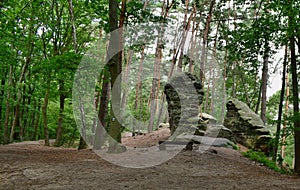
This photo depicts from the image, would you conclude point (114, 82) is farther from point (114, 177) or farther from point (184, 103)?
point (184, 103)

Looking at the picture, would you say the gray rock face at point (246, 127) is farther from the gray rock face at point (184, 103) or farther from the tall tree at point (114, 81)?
the tall tree at point (114, 81)

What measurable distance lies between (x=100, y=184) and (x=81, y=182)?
0.37 m

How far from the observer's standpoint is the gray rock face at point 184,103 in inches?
480

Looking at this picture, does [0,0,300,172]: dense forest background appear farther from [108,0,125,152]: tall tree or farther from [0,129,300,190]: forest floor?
[0,129,300,190]: forest floor

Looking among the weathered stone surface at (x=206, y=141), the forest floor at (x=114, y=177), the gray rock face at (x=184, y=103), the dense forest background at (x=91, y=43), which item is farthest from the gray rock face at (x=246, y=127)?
the forest floor at (x=114, y=177)

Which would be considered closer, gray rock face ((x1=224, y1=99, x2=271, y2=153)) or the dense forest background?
the dense forest background

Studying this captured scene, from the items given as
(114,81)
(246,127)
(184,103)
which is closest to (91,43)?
(184,103)

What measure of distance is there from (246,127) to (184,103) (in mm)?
5234

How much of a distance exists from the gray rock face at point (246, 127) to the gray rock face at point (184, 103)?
3690 mm

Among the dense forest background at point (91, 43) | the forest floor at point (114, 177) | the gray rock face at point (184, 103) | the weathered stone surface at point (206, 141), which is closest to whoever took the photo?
the forest floor at point (114, 177)

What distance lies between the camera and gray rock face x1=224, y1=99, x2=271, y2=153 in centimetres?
1448

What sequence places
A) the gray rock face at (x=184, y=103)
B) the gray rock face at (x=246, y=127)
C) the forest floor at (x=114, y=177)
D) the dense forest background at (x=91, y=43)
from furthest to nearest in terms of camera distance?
1. the gray rock face at (x=246, y=127)
2. the gray rock face at (x=184, y=103)
3. the dense forest background at (x=91, y=43)
4. the forest floor at (x=114, y=177)

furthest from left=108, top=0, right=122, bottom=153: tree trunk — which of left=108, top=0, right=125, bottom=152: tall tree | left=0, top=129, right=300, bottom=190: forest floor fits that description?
left=0, top=129, right=300, bottom=190: forest floor

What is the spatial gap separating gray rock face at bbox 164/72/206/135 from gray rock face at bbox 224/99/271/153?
12.1 ft
